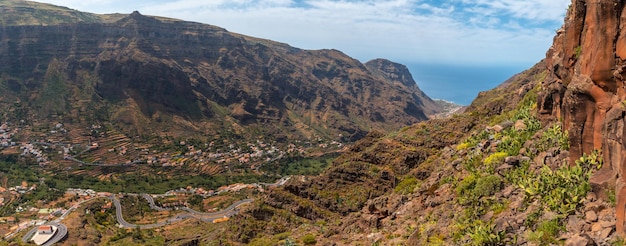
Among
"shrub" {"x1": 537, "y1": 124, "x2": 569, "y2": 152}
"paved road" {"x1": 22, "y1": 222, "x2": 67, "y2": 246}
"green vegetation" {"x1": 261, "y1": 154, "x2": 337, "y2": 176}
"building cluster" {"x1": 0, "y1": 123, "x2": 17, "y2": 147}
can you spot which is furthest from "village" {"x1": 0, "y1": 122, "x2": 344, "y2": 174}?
"shrub" {"x1": 537, "y1": 124, "x2": 569, "y2": 152}

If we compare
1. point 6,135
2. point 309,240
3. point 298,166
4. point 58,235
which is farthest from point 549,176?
point 6,135

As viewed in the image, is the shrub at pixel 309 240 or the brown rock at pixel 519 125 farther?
the shrub at pixel 309 240

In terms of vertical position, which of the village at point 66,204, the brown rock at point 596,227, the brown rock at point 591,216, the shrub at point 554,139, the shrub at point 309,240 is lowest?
the village at point 66,204

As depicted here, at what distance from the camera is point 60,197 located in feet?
390

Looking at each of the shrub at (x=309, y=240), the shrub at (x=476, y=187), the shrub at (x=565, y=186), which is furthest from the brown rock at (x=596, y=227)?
the shrub at (x=309, y=240)

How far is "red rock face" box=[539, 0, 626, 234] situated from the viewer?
1280 centimetres

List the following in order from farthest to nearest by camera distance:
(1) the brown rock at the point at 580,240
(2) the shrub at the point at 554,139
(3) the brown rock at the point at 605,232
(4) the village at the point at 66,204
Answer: (4) the village at the point at 66,204
(2) the shrub at the point at 554,139
(3) the brown rock at the point at 605,232
(1) the brown rock at the point at 580,240

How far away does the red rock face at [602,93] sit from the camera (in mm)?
12805

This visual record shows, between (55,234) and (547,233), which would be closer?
(547,233)

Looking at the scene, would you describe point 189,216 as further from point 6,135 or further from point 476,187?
point 6,135

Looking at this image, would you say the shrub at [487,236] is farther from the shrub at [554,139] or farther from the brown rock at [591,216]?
the shrub at [554,139]

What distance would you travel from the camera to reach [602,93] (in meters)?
14.5

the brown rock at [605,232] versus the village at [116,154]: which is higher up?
the brown rock at [605,232]

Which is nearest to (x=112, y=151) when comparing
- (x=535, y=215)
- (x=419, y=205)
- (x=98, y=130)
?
(x=98, y=130)
